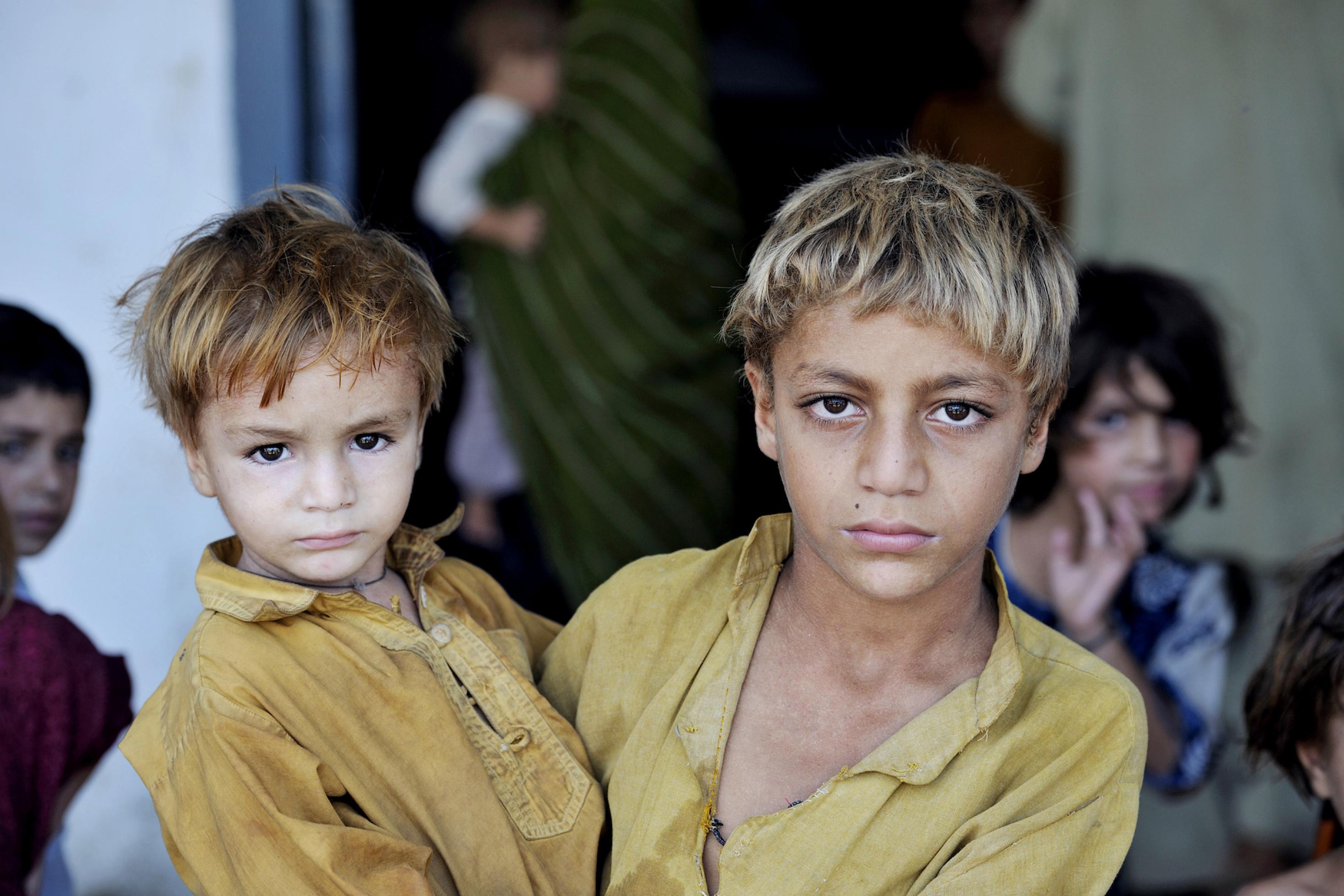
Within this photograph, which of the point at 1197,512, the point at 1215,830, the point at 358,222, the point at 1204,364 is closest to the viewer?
the point at 358,222

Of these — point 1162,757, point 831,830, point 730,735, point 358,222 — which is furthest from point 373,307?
point 1162,757

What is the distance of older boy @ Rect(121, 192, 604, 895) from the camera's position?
1228 millimetres

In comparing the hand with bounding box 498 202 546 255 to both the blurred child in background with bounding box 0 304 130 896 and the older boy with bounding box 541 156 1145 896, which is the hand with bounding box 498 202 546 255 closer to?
the blurred child in background with bounding box 0 304 130 896

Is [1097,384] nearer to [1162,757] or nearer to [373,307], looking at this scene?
[1162,757]

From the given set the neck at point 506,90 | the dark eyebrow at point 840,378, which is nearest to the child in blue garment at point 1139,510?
the dark eyebrow at point 840,378

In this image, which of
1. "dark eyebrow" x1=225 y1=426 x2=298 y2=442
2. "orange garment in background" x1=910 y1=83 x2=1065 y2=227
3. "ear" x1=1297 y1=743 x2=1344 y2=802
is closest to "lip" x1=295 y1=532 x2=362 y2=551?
"dark eyebrow" x1=225 y1=426 x2=298 y2=442

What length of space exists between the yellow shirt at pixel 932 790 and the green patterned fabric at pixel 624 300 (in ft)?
5.20

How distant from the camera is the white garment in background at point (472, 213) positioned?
3.28m

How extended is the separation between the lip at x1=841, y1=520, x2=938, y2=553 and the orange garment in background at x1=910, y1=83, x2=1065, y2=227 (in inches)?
84.3

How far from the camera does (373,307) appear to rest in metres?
1.39

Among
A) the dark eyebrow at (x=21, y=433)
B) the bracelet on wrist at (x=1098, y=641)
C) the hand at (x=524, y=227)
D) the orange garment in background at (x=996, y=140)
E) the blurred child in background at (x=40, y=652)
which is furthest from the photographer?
the orange garment in background at (x=996, y=140)

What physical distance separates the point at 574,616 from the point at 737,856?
16.8 inches

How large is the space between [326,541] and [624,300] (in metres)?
1.74

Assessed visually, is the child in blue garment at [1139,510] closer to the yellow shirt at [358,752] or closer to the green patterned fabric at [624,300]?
the green patterned fabric at [624,300]
